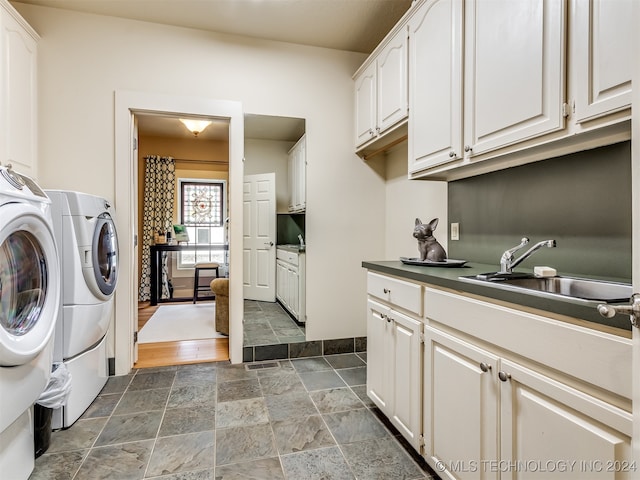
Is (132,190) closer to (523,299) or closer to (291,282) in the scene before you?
(291,282)

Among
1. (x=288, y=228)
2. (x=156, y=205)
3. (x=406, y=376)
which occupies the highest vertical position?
(x=156, y=205)

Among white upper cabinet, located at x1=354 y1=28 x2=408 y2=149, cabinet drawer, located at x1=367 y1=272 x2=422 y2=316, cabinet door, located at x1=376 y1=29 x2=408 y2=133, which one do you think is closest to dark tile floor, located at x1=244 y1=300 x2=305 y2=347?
cabinet drawer, located at x1=367 y1=272 x2=422 y2=316

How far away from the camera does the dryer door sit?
3.90 ft

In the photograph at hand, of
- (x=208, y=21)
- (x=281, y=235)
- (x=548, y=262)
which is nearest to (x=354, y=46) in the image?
(x=208, y=21)

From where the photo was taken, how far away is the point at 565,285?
134cm

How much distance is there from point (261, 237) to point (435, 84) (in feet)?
9.17

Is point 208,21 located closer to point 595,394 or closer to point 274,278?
point 274,278

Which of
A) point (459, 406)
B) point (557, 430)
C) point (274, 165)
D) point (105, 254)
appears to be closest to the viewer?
point (557, 430)

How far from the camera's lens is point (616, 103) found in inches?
39.2

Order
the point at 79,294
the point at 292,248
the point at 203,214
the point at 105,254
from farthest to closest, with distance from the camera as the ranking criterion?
the point at 203,214, the point at 292,248, the point at 105,254, the point at 79,294

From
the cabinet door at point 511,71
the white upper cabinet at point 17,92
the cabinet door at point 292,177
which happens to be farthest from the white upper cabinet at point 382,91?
the white upper cabinet at point 17,92

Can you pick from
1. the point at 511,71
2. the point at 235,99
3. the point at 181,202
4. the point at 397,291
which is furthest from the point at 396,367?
the point at 181,202

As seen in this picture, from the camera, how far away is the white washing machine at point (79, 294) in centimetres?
187

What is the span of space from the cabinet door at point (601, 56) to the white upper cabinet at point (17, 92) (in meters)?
2.91
